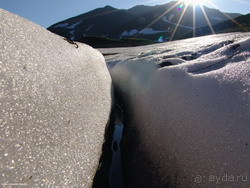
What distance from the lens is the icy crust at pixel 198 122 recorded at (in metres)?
0.58

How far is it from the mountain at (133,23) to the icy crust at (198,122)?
18.9 metres

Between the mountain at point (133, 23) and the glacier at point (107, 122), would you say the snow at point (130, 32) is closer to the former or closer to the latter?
the mountain at point (133, 23)

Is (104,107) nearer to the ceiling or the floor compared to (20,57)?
nearer to the floor

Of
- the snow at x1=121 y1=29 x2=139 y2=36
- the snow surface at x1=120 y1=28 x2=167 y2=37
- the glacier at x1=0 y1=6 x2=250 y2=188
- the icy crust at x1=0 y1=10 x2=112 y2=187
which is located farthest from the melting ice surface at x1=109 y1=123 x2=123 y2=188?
the snow at x1=121 y1=29 x2=139 y2=36

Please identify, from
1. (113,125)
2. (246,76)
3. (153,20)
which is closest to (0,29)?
(113,125)

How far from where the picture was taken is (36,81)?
636 millimetres

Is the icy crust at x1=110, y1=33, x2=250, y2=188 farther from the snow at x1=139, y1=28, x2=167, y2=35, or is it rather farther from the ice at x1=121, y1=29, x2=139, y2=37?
the ice at x1=121, y1=29, x2=139, y2=37

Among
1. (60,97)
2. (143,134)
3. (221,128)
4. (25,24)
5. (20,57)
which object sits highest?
(25,24)

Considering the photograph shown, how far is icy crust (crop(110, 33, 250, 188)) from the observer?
1.89 ft

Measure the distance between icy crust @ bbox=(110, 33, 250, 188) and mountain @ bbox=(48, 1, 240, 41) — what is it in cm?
1894

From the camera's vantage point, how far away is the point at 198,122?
0.73m

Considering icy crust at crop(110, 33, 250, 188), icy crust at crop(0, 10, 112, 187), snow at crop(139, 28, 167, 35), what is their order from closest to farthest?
icy crust at crop(0, 10, 112, 187) → icy crust at crop(110, 33, 250, 188) → snow at crop(139, 28, 167, 35)

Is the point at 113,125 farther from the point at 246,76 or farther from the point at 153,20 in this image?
the point at 153,20

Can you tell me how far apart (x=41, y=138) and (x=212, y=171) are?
0.46 metres
